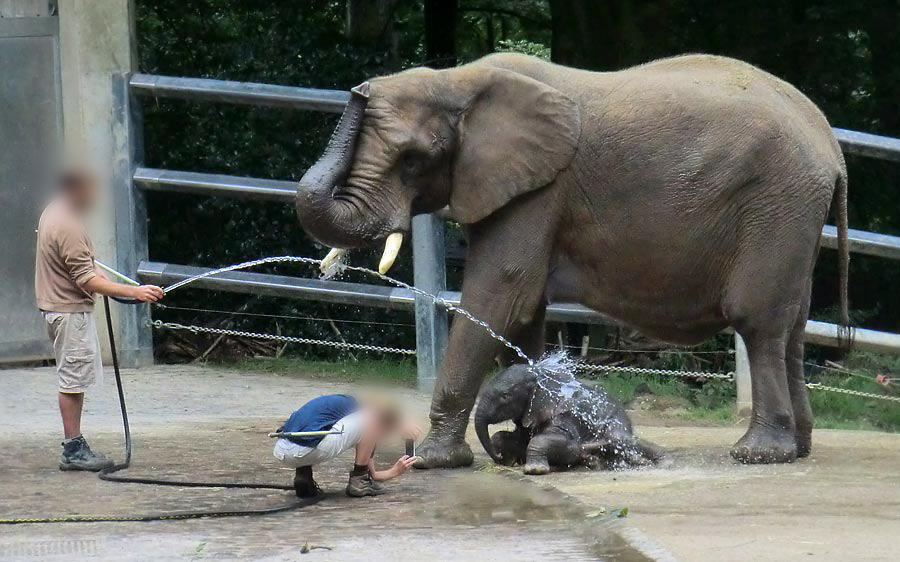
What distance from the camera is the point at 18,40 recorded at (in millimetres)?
11172

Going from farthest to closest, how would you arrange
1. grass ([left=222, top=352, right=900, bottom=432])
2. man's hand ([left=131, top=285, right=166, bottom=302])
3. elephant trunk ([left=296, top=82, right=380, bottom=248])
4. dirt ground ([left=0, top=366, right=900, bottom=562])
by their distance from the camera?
grass ([left=222, top=352, right=900, bottom=432]), elephant trunk ([left=296, top=82, right=380, bottom=248]), man's hand ([left=131, top=285, right=166, bottom=302]), dirt ground ([left=0, top=366, right=900, bottom=562])

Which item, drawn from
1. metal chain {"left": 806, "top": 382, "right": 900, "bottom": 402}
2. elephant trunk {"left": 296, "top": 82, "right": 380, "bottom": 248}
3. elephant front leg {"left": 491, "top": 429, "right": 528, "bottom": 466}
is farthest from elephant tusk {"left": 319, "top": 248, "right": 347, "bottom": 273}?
metal chain {"left": 806, "top": 382, "right": 900, "bottom": 402}

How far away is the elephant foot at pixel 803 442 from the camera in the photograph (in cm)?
808

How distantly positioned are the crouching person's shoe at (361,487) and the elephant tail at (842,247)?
2799 millimetres

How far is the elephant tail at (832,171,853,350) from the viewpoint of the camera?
8086 mm

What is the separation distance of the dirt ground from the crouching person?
0.32ft

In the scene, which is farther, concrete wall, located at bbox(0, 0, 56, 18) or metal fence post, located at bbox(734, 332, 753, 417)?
concrete wall, located at bbox(0, 0, 56, 18)

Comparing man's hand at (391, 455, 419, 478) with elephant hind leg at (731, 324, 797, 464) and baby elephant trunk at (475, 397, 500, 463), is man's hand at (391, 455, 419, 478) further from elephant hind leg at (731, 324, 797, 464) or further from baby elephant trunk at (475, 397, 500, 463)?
elephant hind leg at (731, 324, 797, 464)

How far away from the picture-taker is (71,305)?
7.73 meters

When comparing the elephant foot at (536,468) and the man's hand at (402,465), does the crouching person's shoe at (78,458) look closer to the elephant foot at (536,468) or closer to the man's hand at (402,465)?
the man's hand at (402,465)

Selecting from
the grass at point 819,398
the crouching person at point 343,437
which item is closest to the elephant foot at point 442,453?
the crouching person at point 343,437

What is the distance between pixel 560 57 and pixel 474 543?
28.6 feet

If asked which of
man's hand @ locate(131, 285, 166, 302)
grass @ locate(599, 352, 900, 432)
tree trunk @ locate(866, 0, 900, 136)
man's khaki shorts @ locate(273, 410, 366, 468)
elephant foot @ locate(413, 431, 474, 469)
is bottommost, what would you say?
grass @ locate(599, 352, 900, 432)

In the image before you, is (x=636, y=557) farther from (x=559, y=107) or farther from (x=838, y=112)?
(x=838, y=112)
